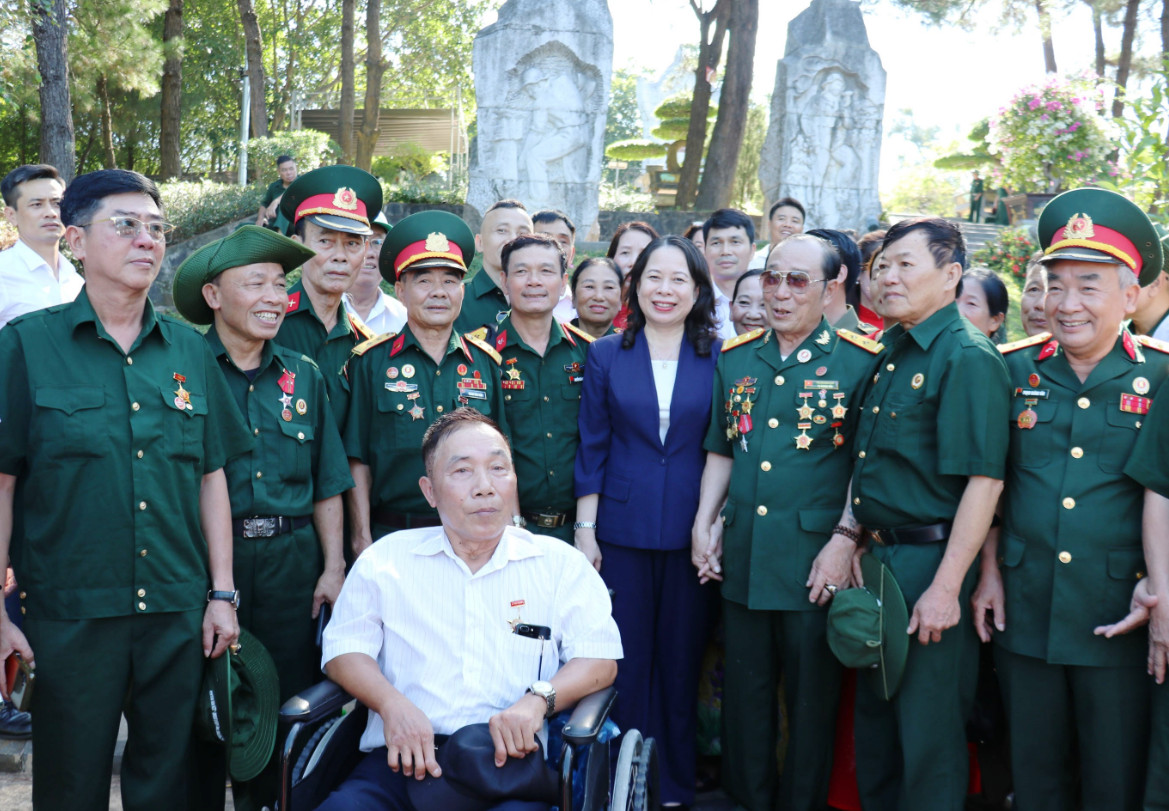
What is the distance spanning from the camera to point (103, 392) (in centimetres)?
249

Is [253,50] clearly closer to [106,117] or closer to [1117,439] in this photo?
[106,117]

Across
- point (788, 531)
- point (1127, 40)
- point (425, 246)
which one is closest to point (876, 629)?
point (788, 531)

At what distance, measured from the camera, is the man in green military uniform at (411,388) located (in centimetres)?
326

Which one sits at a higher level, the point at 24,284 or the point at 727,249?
the point at 727,249

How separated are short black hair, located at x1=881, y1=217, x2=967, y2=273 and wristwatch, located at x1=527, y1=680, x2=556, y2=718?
162 centimetres

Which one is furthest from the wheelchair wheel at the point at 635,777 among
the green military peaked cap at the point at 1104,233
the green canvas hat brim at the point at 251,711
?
the green military peaked cap at the point at 1104,233

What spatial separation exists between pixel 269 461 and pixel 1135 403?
2.47m

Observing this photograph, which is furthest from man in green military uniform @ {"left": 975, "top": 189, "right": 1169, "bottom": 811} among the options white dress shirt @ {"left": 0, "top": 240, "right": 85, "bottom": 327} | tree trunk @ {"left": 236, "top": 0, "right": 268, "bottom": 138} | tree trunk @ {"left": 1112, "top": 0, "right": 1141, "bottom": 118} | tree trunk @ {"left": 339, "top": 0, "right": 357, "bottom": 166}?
tree trunk @ {"left": 236, "top": 0, "right": 268, "bottom": 138}

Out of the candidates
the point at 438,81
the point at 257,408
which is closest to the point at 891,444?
the point at 257,408

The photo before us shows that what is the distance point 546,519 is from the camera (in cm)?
350

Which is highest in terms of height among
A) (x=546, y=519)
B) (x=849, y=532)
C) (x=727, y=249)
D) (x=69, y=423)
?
(x=727, y=249)

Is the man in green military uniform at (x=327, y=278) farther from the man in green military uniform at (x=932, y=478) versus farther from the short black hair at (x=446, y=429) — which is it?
the man in green military uniform at (x=932, y=478)

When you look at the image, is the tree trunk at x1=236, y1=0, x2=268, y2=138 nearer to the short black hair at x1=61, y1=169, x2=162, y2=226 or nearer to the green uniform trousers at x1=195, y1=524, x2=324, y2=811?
the short black hair at x1=61, y1=169, x2=162, y2=226

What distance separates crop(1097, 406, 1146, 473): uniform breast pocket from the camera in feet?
8.43
